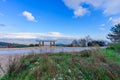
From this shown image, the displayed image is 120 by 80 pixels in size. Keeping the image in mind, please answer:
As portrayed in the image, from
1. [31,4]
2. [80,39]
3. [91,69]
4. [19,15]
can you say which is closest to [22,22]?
[19,15]

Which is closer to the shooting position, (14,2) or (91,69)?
(91,69)

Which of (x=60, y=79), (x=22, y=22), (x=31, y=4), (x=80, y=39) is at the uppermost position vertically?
(x=31, y=4)

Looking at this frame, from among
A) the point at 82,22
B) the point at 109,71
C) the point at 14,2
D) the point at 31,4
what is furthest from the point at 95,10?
the point at 109,71

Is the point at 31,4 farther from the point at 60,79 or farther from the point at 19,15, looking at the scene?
the point at 60,79

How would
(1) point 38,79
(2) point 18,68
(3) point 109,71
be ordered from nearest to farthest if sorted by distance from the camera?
(1) point 38,79 < (3) point 109,71 < (2) point 18,68

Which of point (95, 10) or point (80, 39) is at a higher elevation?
point (95, 10)

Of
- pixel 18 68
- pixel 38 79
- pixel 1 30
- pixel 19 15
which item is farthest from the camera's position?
pixel 1 30

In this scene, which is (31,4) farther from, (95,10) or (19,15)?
(95,10)

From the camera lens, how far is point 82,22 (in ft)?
41.7

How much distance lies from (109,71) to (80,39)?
33.3ft

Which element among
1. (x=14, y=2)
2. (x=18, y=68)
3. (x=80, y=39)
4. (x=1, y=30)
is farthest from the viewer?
(x=80, y=39)

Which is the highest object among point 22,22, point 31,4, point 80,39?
point 31,4

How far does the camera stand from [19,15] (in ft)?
35.4

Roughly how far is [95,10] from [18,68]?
735 centimetres
